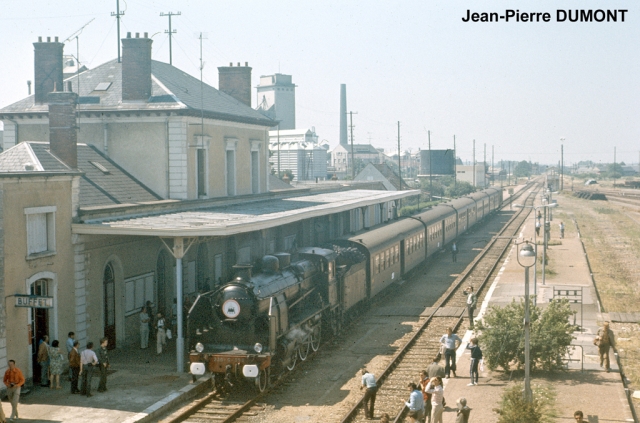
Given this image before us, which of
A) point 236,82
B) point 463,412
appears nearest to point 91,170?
point 236,82

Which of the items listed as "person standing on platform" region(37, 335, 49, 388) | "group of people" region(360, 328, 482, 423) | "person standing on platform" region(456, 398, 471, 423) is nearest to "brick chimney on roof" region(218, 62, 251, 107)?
"person standing on platform" region(37, 335, 49, 388)

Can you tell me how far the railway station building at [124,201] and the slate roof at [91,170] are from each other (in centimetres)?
6

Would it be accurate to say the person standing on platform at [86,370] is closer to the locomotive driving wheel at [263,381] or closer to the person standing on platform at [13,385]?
the person standing on platform at [13,385]

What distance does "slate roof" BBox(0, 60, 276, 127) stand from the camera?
2712 cm

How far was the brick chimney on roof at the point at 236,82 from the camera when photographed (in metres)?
38.2

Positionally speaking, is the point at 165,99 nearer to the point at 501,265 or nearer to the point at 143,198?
the point at 143,198

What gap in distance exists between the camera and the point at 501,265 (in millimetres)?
42750

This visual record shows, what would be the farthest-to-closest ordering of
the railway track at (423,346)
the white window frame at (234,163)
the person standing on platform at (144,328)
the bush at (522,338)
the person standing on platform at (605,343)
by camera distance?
the white window frame at (234,163) < the person standing on platform at (144,328) < the person standing on platform at (605,343) < the bush at (522,338) < the railway track at (423,346)

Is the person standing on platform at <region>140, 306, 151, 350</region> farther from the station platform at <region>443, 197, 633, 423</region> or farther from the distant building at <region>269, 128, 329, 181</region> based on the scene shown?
the distant building at <region>269, 128, 329, 181</region>

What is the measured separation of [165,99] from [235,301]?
11994 millimetres

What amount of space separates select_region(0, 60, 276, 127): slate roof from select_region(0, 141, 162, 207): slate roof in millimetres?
1996

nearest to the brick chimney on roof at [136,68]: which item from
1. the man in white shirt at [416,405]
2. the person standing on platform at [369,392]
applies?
the person standing on platform at [369,392]

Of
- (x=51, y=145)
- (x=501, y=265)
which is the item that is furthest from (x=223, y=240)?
(x=501, y=265)

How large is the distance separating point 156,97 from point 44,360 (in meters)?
12.3
